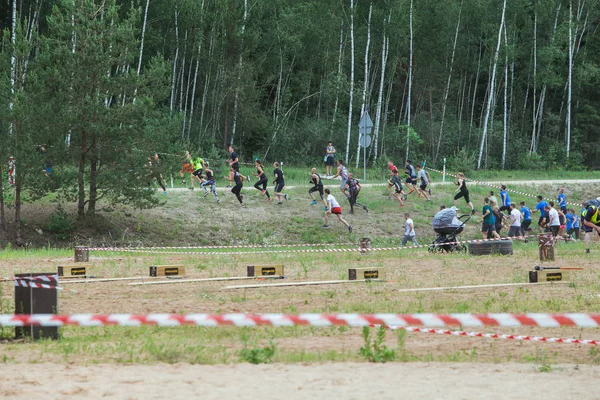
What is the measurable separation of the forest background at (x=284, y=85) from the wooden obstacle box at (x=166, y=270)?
13.1 metres

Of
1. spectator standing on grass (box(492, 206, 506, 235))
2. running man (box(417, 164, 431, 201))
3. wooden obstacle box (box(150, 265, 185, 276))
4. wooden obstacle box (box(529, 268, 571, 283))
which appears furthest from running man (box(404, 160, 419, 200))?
wooden obstacle box (box(529, 268, 571, 283))

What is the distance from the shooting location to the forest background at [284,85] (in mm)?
31578

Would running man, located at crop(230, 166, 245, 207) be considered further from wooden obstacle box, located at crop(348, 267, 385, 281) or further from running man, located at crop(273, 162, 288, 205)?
wooden obstacle box, located at crop(348, 267, 385, 281)

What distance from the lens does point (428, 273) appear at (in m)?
19.5

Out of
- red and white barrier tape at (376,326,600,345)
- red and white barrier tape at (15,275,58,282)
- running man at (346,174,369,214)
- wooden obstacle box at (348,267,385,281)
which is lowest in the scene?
wooden obstacle box at (348,267,385,281)

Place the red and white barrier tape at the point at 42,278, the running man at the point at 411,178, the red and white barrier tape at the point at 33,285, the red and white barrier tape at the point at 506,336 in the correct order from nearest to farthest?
the red and white barrier tape at the point at 506,336
the red and white barrier tape at the point at 33,285
the red and white barrier tape at the point at 42,278
the running man at the point at 411,178

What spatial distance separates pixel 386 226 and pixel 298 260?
13.2 m

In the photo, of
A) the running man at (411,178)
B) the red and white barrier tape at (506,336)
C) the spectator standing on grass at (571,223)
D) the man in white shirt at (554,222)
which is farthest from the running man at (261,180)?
the red and white barrier tape at (506,336)

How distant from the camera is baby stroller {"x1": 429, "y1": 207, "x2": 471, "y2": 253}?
25328 mm

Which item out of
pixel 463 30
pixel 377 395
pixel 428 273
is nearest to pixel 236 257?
pixel 428 273

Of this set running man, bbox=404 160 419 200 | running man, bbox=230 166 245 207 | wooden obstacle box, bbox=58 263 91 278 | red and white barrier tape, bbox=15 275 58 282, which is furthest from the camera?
running man, bbox=404 160 419 200

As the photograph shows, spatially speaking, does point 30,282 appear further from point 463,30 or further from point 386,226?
point 463,30

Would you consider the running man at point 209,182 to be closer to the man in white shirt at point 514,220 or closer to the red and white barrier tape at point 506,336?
the man in white shirt at point 514,220

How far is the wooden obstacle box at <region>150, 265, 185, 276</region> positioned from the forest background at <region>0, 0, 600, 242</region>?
43.0ft
